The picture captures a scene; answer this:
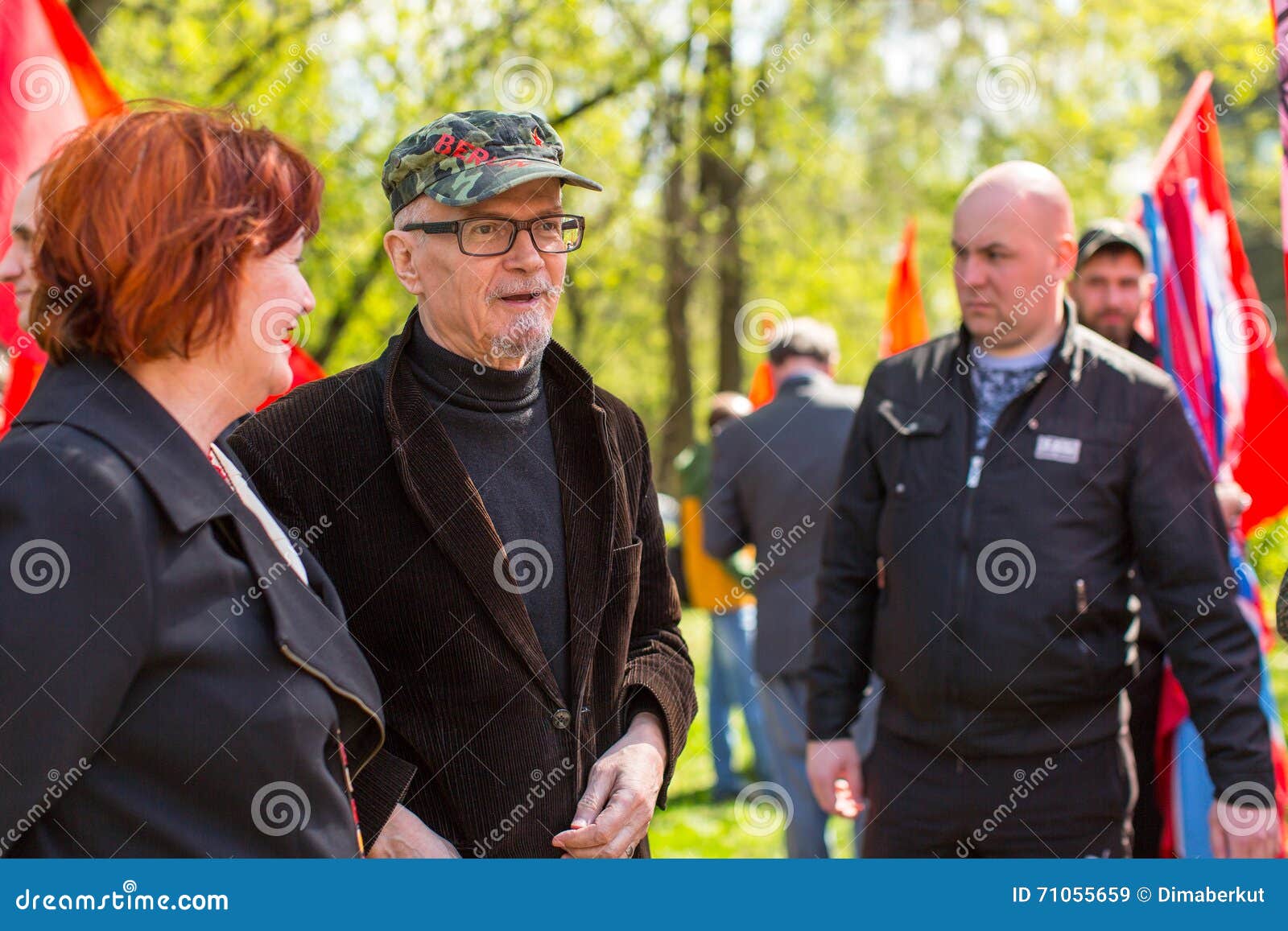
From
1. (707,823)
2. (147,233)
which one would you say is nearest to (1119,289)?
(707,823)

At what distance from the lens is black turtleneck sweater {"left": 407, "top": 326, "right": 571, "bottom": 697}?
2488mm

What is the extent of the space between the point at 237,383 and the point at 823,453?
441 cm

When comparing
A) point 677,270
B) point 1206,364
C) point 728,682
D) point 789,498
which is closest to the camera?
point 1206,364

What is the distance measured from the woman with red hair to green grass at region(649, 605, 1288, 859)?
11.8 ft

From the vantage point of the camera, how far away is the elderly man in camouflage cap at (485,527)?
238 cm

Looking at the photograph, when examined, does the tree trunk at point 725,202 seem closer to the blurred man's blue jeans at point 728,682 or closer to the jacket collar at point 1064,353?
the blurred man's blue jeans at point 728,682

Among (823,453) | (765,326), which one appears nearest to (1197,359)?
(823,453)

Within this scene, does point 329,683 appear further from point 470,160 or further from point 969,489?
point 969,489

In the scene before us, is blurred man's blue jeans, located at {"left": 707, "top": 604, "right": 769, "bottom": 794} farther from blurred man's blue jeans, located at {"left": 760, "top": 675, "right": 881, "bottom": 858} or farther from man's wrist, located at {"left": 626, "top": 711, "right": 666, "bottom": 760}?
man's wrist, located at {"left": 626, "top": 711, "right": 666, "bottom": 760}

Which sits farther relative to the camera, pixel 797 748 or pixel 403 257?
pixel 797 748

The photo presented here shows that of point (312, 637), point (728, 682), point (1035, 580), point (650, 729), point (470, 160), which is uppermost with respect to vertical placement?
point (470, 160)

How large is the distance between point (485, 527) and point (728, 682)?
5.93 metres

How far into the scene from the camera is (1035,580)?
340cm

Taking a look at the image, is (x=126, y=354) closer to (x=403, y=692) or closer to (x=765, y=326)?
(x=403, y=692)
